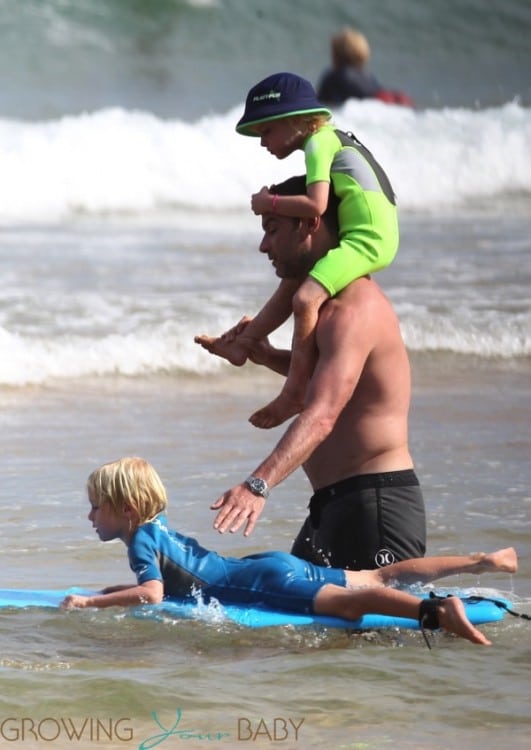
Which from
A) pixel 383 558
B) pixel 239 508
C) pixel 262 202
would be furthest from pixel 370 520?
pixel 262 202

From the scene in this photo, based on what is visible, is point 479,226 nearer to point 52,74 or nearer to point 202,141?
point 202,141

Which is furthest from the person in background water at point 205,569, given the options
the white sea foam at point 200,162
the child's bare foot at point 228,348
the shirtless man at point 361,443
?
the white sea foam at point 200,162

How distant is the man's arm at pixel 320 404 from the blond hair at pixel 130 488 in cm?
46

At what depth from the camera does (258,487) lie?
14.4 ft

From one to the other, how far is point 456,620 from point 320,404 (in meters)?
0.74

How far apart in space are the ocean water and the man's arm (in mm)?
489

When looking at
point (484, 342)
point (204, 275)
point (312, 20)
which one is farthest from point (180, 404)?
point (312, 20)

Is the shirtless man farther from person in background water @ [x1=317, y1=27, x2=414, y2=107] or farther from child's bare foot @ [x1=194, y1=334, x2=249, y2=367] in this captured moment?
person in background water @ [x1=317, y1=27, x2=414, y2=107]

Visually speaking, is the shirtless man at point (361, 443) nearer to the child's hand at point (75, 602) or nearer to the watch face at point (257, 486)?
the watch face at point (257, 486)

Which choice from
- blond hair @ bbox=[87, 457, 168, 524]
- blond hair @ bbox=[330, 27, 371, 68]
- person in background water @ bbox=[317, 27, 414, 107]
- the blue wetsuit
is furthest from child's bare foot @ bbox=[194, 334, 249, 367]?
person in background water @ bbox=[317, 27, 414, 107]

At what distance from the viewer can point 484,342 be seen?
9977mm

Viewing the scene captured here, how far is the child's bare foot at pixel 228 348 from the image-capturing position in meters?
5.17

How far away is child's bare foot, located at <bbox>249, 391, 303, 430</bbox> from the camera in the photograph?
16.2 feet

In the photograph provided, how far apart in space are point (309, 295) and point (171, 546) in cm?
88
